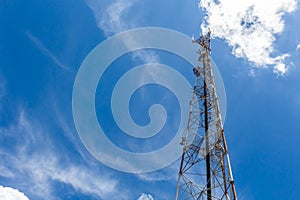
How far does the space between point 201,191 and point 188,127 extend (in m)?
5.12

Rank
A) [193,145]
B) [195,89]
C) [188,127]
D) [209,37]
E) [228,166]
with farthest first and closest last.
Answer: [209,37] → [195,89] → [188,127] → [193,145] → [228,166]

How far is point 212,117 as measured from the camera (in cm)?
2178

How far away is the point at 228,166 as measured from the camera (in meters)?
17.9

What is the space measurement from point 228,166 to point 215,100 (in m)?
5.85

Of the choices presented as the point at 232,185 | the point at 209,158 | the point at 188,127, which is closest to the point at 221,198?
the point at 232,185

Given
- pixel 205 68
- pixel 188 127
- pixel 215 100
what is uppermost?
pixel 205 68

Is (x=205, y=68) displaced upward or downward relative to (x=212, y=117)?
upward

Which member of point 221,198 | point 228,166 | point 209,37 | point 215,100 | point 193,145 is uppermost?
point 209,37

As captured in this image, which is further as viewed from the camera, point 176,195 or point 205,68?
point 205,68

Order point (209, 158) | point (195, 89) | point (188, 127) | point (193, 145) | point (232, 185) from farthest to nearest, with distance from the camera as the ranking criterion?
point (195, 89), point (188, 127), point (193, 145), point (209, 158), point (232, 185)

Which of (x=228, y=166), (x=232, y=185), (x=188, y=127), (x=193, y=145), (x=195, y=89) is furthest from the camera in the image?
(x=195, y=89)

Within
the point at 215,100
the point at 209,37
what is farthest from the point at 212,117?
the point at 209,37

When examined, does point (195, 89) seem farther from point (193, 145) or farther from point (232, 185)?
point (232, 185)

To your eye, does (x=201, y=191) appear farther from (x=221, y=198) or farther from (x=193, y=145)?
(x=193, y=145)
